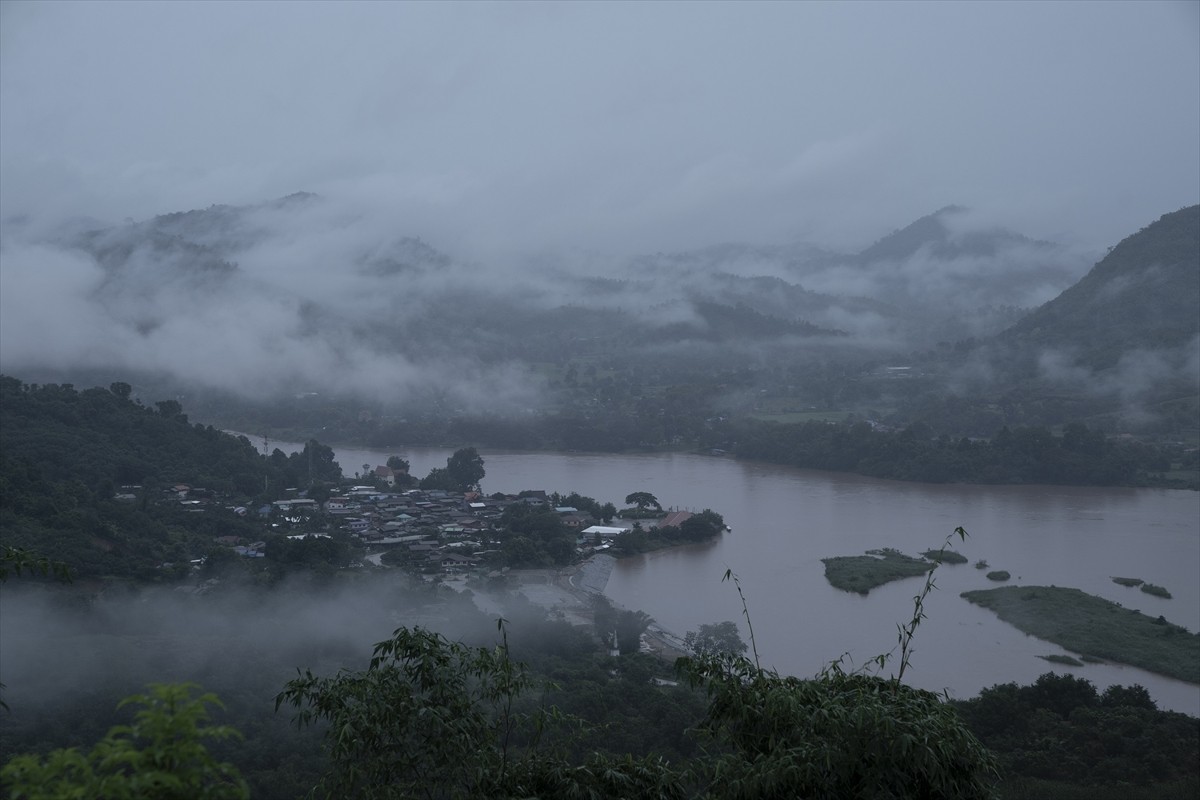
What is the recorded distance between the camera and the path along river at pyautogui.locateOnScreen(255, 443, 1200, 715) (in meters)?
7.64

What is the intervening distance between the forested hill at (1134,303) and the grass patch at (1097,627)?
1437 centimetres

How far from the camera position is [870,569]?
31.9ft

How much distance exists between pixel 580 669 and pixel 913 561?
207 inches

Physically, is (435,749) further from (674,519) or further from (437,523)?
(674,519)

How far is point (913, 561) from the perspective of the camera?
1015cm

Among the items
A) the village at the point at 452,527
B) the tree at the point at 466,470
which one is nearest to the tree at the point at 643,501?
the village at the point at 452,527

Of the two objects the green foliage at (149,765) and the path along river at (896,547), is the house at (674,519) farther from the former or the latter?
the green foliage at (149,765)

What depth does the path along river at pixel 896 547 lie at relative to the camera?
301 inches

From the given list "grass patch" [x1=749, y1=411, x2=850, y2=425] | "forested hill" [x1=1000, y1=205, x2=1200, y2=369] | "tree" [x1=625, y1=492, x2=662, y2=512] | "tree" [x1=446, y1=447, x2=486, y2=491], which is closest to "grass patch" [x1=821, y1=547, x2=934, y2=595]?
"tree" [x1=625, y1=492, x2=662, y2=512]

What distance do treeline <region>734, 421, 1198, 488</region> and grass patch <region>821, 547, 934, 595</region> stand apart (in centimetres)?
522

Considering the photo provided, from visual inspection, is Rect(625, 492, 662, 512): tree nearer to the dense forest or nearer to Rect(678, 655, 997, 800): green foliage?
the dense forest

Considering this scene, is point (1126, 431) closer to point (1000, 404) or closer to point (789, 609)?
point (1000, 404)

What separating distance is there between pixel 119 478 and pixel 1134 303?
2136cm

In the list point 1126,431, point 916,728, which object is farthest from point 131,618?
point 1126,431
